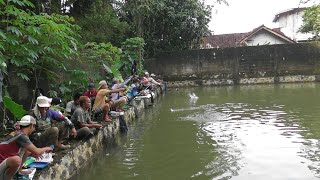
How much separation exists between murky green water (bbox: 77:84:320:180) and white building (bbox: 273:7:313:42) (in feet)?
83.9

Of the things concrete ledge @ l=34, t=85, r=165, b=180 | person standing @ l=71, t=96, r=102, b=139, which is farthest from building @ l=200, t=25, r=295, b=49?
person standing @ l=71, t=96, r=102, b=139

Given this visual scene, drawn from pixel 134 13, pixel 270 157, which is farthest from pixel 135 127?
pixel 134 13

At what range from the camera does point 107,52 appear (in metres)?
13.3

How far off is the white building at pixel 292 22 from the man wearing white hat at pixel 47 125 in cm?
A: 3351

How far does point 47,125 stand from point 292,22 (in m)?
35.8

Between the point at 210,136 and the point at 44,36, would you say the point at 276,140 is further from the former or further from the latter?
the point at 44,36

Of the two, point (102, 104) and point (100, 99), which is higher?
point (100, 99)

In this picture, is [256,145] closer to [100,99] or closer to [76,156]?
[76,156]

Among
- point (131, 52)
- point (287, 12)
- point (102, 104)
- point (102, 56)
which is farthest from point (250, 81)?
point (287, 12)

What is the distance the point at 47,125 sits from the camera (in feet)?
20.7

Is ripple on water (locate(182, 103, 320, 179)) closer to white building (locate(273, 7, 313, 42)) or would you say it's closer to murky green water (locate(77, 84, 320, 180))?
murky green water (locate(77, 84, 320, 180))

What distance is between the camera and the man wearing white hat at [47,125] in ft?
20.0

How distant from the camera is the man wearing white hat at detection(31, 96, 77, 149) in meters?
6.09

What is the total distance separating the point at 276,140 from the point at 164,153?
2460 mm
